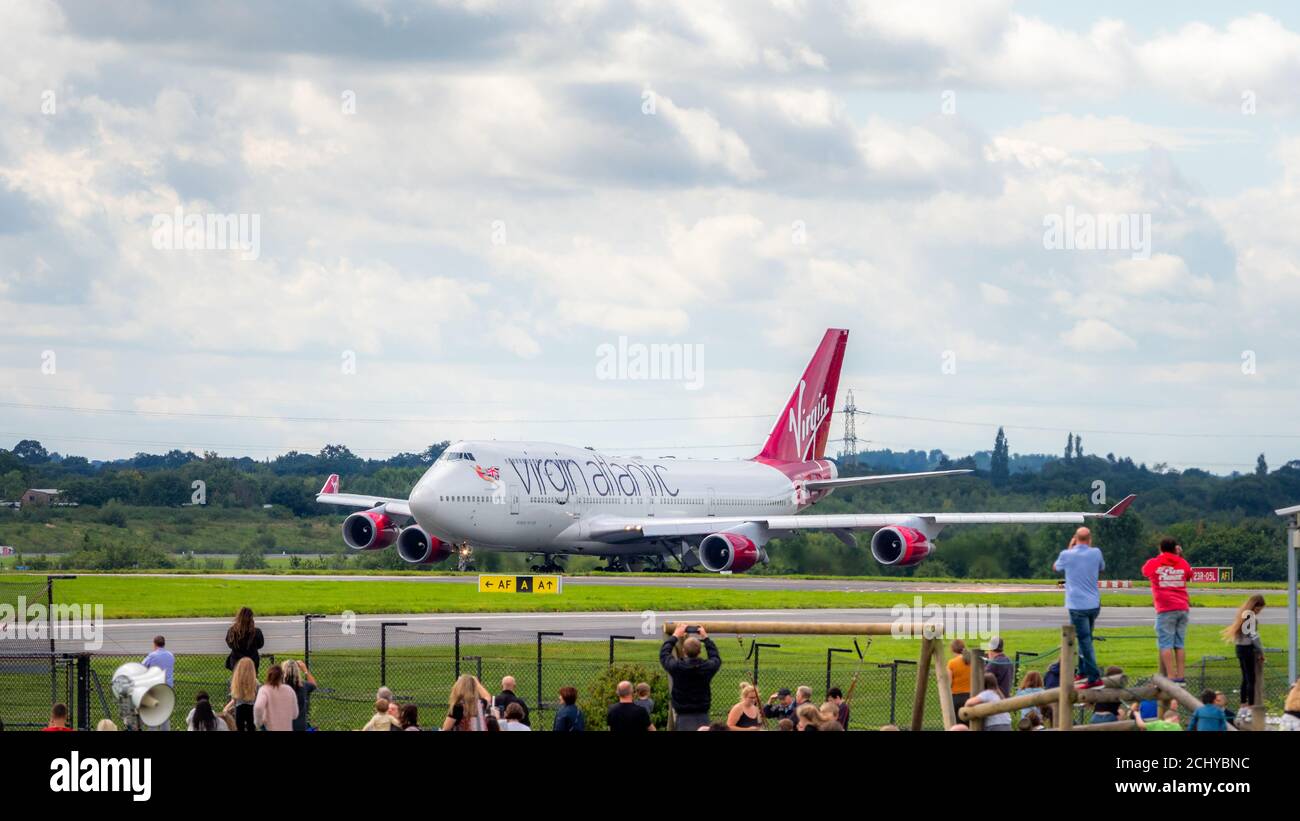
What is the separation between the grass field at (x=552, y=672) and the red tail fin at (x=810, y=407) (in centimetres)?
4386

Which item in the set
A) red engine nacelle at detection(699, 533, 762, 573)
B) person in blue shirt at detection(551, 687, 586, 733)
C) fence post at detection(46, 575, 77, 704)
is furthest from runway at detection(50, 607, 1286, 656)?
person in blue shirt at detection(551, 687, 586, 733)

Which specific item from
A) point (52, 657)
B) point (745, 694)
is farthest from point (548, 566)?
point (745, 694)

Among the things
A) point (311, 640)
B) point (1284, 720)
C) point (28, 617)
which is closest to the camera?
point (1284, 720)

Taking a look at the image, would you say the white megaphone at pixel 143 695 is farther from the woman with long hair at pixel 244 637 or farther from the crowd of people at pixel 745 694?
the woman with long hair at pixel 244 637

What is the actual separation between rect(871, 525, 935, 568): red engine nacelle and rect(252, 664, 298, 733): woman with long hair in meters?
43.2

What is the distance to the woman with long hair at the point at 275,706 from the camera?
20.6 m

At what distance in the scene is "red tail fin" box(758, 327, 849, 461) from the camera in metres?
85.8

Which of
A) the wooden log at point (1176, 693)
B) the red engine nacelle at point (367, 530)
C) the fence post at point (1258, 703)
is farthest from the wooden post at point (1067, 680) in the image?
the red engine nacelle at point (367, 530)

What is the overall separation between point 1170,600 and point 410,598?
103 feet

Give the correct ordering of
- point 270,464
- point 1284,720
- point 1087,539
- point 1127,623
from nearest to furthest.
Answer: point 1284,720 < point 1087,539 < point 1127,623 < point 270,464
